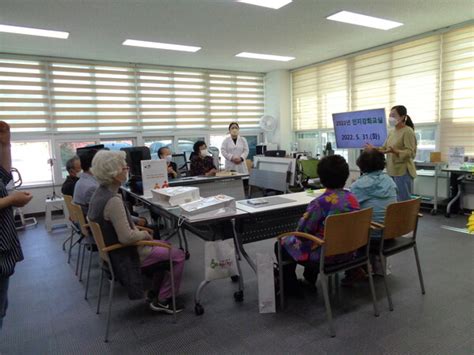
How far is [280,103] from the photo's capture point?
7.81m

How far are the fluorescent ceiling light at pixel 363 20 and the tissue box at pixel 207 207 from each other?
125 inches

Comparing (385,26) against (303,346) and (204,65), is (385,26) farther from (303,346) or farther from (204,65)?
(303,346)

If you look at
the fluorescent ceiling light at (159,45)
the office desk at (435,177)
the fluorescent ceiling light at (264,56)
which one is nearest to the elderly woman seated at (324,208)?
the office desk at (435,177)

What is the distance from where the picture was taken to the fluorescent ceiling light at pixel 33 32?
4327 mm

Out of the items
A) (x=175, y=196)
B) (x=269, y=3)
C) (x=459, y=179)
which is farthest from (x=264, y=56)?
(x=175, y=196)

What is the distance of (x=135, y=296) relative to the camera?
82.7 inches

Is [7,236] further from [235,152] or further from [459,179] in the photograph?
[459,179]

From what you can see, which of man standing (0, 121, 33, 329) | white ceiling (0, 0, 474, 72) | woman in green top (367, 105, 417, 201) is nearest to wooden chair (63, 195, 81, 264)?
man standing (0, 121, 33, 329)

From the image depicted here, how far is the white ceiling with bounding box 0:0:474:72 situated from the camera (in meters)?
3.81

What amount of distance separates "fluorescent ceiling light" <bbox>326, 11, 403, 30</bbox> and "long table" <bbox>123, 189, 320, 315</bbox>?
9.09 ft

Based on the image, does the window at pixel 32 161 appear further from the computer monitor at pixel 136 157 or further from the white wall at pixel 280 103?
the white wall at pixel 280 103

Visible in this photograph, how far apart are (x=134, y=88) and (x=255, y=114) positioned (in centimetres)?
291

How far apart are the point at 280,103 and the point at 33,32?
4987mm

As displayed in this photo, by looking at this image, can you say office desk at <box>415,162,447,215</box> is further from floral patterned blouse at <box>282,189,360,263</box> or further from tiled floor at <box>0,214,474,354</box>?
floral patterned blouse at <box>282,189,360,263</box>
